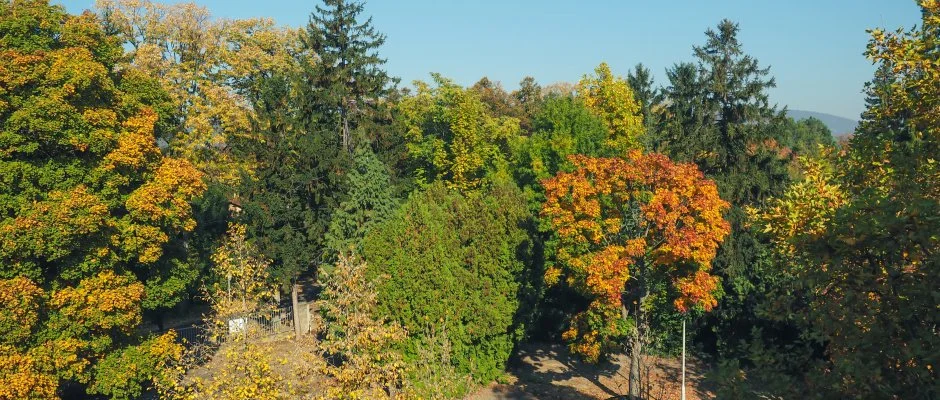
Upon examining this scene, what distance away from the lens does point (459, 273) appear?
23266 millimetres

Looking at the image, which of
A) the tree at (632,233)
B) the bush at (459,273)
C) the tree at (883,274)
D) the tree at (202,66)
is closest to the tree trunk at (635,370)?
the tree at (632,233)

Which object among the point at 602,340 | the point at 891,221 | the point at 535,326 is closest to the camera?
the point at 891,221

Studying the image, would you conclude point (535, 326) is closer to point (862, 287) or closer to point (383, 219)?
point (383, 219)

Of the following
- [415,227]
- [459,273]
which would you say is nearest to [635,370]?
[459,273]

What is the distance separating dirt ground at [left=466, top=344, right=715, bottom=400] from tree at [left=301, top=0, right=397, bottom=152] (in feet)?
50.1

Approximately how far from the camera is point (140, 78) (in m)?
23.2

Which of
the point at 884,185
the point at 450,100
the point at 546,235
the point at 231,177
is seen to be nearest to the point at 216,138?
the point at 231,177

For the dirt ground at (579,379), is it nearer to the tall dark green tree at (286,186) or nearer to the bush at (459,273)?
the bush at (459,273)

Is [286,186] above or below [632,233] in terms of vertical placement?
above

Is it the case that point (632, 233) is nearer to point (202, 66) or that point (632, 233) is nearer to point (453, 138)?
point (453, 138)

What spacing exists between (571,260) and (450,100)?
69.0 feet

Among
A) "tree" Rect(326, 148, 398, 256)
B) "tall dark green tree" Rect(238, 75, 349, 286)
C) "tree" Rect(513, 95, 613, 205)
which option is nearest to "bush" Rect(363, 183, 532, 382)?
"tree" Rect(326, 148, 398, 256)

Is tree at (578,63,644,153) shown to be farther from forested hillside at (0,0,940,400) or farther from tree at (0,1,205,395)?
tree at (0,1,205,395)

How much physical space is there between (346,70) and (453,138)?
24.7 ft
